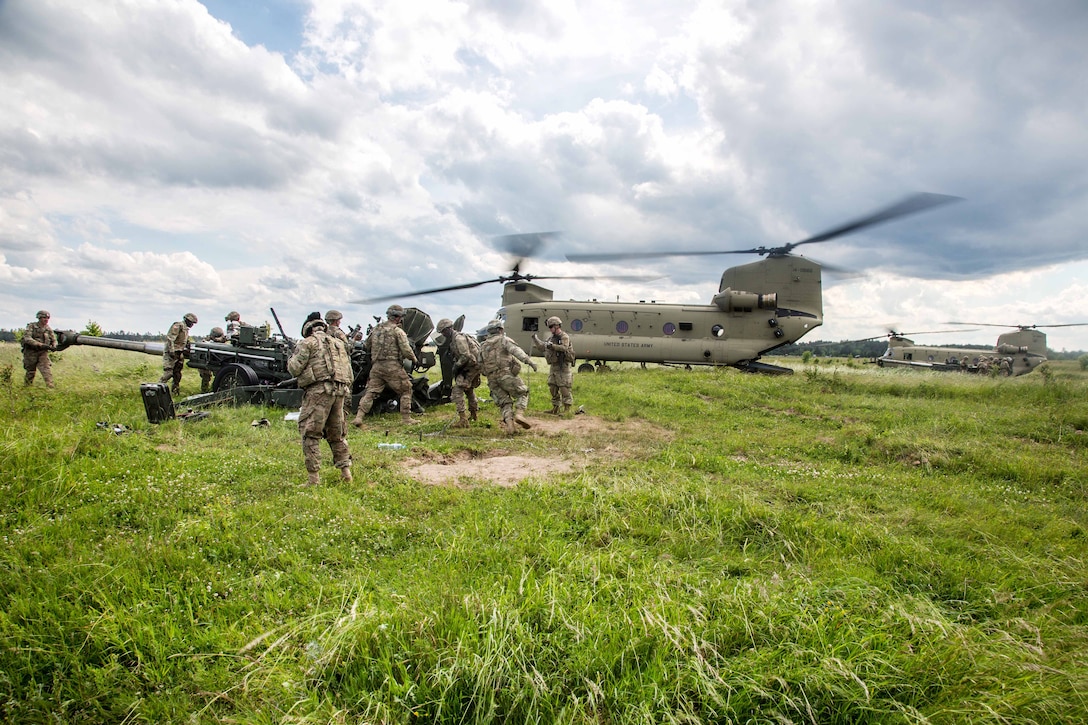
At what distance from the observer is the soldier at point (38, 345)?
1195 cm

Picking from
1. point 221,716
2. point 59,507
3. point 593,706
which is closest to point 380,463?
point 59,507

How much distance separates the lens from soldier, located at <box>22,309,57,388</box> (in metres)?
12.0

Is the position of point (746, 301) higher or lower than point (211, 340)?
higher

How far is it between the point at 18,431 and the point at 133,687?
16.0 feet

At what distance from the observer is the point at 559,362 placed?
11492 millimetres

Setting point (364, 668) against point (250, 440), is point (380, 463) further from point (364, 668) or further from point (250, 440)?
point (364, 668)

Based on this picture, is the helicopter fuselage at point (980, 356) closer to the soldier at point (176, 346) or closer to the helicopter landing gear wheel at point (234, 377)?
the helicopter landing gear wheel at point (234, 377)

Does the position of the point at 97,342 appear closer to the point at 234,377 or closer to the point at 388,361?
the point at 234,377

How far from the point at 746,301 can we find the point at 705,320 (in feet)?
4.87

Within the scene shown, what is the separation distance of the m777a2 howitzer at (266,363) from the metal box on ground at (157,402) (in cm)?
209

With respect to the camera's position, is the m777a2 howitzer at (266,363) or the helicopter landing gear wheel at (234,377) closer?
the m777a2 howitzer at (266,363)

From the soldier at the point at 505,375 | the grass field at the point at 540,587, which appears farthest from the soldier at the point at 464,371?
the grass field at the point at 540,587

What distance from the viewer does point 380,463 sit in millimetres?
6750

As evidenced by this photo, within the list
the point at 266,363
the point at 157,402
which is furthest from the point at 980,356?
the point at 157,402
